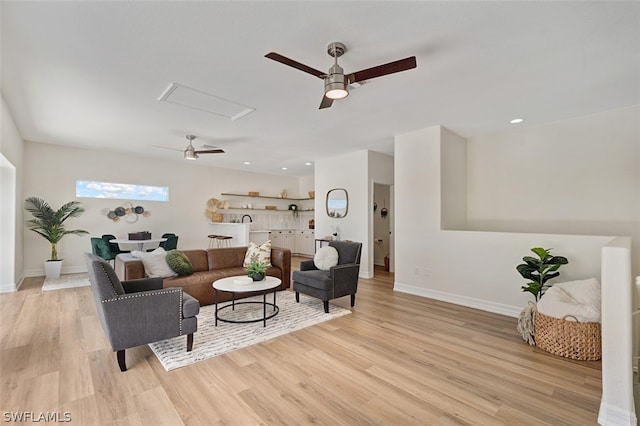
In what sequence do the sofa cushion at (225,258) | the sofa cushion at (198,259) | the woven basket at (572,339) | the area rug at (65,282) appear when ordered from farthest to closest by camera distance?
1. the area rug at (65,282)
2. the sofa cushion at (225,258)
3. the sofa cushion at (198,259)
4. the woven basket at (572,339)

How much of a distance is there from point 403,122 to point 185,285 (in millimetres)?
3997

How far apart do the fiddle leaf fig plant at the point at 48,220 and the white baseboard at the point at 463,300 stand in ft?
22.1

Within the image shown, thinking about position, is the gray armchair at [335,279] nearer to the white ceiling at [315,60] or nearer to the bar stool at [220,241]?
the white ceiling at [315,60]

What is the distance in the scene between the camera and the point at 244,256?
495 cm

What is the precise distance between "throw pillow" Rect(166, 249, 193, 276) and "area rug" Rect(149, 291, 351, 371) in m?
0.59

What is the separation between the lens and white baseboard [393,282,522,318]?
3838 mm

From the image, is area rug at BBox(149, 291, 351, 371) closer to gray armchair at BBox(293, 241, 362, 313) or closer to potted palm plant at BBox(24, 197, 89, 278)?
gray armchair at BBox(293, 241, 362, 313)

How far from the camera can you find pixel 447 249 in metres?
4.50

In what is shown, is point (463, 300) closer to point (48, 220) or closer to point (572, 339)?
point (572, 339)

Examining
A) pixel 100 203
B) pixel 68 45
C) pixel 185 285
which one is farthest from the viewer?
pixel 100 203

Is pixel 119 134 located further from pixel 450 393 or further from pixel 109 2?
pixel 450 393

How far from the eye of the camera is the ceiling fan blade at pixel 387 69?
2151 millimetres

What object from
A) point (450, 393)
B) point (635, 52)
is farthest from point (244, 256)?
point (635, 52)

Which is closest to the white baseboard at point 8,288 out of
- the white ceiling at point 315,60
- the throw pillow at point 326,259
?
the white ceiling at point 315,60
